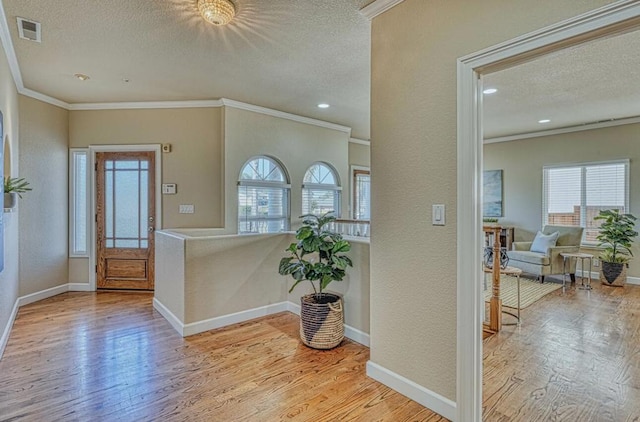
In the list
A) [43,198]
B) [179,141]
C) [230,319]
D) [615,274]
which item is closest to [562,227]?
[615,274]

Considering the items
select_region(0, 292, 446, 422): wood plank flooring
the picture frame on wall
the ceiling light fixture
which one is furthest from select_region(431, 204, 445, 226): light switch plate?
the picture frame on wall

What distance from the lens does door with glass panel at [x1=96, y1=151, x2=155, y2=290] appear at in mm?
4793

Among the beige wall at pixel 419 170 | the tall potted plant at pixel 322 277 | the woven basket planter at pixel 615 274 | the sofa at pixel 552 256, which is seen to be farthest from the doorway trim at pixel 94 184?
the woven basket planter at pixel 615 274

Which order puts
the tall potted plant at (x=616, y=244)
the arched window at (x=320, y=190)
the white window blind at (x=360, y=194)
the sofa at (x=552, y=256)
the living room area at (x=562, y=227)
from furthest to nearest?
the white window blind at (x=360, y=194) < the arched window at (x=320, y=190) < the sofa at (x=552, y=256) < the tall potted plant at (x=616, y=244) < the living room area at (x=562, y=227)

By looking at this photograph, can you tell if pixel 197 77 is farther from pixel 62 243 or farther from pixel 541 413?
pixel 541 413

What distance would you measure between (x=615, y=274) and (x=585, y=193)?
1440 millimetres

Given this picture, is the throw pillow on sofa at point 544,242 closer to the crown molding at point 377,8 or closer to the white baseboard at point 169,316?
the crown molding at point 377,8

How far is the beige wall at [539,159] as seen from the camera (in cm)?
530

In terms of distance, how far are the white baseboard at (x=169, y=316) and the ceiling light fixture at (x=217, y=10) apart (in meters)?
2.60

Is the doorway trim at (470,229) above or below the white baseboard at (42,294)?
above

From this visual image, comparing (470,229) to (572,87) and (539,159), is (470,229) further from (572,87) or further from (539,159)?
(539,159)

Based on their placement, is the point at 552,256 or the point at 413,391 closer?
the point at 413,391

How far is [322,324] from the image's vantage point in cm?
287

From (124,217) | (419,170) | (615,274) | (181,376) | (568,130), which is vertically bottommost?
(181,376)
